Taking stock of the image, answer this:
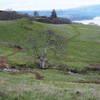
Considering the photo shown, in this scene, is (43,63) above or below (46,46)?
below

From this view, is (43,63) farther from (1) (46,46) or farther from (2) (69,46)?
(2) (69,46)

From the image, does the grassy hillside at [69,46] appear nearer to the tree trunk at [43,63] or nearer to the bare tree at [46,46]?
the bare tree at [46,46]

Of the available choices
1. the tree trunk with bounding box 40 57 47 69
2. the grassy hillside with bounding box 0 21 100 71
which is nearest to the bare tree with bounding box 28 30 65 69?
the tree trunk with bounding box 40 57 47 69

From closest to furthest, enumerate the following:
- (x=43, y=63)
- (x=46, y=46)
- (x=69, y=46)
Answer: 1. (x=43, y=63)
2. (x=46, y=46)
3. (x=69, y=46)

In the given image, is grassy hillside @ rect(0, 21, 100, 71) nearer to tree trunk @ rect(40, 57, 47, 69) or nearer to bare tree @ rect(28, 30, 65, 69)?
bare tree @ rect(28, 30, 65, 69)

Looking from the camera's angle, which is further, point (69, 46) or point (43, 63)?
point (69, 46)

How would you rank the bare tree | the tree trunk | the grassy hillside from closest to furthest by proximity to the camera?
the tree trunk
the bare tree
the grassy hillside

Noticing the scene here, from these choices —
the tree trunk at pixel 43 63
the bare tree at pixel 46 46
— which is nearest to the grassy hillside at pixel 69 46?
the bare tree at pixel 46 46

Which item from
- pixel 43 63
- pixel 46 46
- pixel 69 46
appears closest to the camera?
pixel 43 63

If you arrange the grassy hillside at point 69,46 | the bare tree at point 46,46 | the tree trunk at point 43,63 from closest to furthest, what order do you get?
1. the tree trunk at point 43,63
2. the bare tree at point 46,46
3. the grassy hillside at point 69,46

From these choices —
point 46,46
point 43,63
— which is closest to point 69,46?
point 46,46

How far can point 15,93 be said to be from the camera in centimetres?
1241

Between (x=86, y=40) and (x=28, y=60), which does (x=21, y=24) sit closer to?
(x=86, y=40)

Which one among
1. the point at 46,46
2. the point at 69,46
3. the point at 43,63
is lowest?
the point at 69,46
